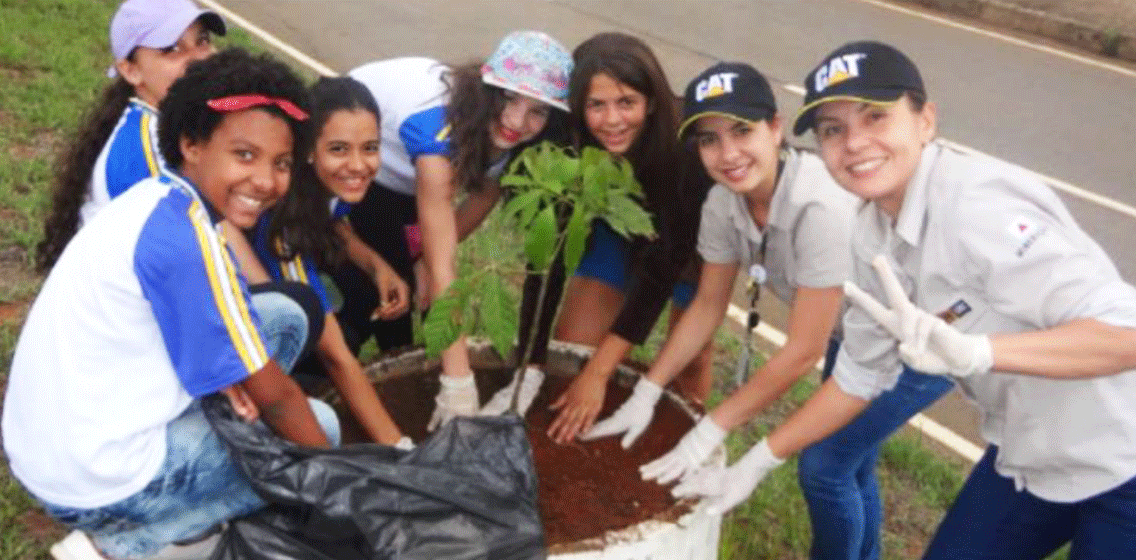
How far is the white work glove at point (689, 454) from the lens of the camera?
2.47m

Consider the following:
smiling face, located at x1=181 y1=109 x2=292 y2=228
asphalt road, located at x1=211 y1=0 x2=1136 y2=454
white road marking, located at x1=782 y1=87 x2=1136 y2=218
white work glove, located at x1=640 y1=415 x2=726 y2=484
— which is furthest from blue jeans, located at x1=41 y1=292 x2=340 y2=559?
white road marking, located at x1=782 y1=87 x2=1136 y2=218

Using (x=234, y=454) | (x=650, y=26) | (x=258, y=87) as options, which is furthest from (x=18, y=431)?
(x=650, y=26)

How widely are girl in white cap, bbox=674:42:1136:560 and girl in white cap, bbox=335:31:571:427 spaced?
2.45 ft

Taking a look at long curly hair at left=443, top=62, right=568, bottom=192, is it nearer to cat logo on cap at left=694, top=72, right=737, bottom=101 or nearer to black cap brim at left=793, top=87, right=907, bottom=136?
cat logo on cap at left=694, top=72, right=737, bottom=101

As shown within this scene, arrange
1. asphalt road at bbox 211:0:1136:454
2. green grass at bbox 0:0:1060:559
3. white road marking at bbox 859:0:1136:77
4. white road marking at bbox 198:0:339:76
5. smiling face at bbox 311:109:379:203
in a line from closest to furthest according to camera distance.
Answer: smiling face at bbox 311:109:379:203 < green grass at bbox 0:0:1060:559 < asphalt road at bbox 211:0:1136:454 < white road marking at bbox 198:0:339:76 < white road marking at bbox 859:0:1136:77

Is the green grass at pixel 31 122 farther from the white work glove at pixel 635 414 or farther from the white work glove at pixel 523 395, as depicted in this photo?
the white work glove at pixel 635 414

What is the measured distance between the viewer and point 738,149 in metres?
2.38

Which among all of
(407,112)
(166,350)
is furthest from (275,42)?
(166,350)

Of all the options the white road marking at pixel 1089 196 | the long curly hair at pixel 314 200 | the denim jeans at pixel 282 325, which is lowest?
the white road marking at pixel 1089 196

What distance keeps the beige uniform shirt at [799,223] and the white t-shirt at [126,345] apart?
3.45ft

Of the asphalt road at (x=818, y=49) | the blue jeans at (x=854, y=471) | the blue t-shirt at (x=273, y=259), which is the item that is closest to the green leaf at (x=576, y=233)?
the blue t-shirt at (x=273, y=259)

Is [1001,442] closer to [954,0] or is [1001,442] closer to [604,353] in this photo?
[604,353]

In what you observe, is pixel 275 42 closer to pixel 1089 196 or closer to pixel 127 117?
pixel 1089 196

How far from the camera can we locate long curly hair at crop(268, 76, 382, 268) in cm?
259
